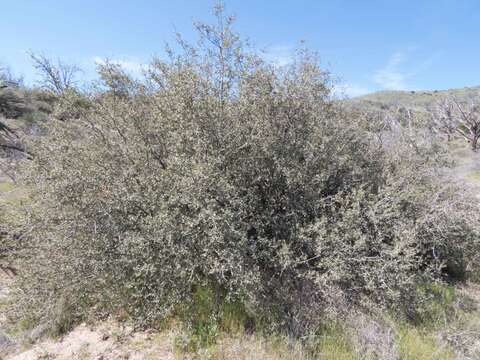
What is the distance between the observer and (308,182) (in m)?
4.06

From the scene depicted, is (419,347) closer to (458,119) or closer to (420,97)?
(458,119)

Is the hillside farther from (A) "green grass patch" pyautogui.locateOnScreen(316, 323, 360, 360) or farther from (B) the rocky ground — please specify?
(A) "green grass patch" pyautogui.locateOnScreen(316, 323, 360, 360)

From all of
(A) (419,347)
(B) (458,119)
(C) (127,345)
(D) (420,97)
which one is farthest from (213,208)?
(D) (420,97)

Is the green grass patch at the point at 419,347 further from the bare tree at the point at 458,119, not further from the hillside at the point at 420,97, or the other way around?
the hillside at the point at 420,97

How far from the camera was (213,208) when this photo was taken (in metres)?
3.44

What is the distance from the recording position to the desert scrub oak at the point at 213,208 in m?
3.38

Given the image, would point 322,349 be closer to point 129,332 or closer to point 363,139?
point 129,332

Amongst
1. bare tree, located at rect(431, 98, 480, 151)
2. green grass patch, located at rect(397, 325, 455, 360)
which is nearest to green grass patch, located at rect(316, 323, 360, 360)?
green grass patch, located at rect(397, 325, 455, 360)

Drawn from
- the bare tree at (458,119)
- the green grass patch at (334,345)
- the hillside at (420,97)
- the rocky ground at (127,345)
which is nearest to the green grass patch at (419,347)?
the rocky ground at (127,345)

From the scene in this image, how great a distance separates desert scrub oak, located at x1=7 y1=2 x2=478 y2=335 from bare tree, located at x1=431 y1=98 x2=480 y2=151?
2735cm

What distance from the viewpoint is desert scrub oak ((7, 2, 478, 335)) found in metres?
3.38

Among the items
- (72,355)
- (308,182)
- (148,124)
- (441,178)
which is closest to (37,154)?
(148,124)

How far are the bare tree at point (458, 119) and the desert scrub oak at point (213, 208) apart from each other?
27.3m

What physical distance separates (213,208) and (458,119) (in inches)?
1274
